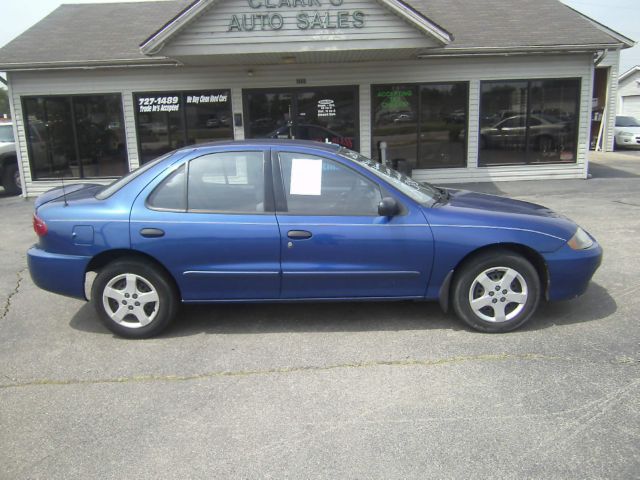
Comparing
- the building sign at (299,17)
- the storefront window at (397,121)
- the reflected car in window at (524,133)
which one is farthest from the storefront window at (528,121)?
the building sign at (299,17)

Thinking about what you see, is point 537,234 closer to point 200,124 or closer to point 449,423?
point 449,423

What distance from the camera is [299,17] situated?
984 cm

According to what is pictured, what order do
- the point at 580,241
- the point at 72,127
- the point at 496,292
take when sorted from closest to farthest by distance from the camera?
the point at 496,292 < the point at 580,241 < the point at 72,127

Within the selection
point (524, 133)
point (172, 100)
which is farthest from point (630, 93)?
point (172, 100)

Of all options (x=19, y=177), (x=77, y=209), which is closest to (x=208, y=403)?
(x=77, y=209)

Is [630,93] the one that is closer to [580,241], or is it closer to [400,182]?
[580,241]

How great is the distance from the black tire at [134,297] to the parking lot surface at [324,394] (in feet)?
0.50

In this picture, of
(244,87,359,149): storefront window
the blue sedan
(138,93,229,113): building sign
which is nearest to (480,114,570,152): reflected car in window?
(244,87,359,149): storefront window

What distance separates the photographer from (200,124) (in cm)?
1269

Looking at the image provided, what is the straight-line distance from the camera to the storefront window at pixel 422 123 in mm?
12633

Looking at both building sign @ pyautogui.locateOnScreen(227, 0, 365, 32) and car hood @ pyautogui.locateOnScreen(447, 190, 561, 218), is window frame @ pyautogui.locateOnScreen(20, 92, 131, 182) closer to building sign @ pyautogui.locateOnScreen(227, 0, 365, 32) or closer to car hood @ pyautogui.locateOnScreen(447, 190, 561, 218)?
building sign @ pyautogui.locateOnScreen(227, 0, 365, 32)

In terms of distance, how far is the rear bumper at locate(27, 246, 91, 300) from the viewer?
14.2 feet

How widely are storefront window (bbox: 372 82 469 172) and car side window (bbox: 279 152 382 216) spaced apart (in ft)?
27.3

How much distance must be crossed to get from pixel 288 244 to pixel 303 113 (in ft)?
29.0
